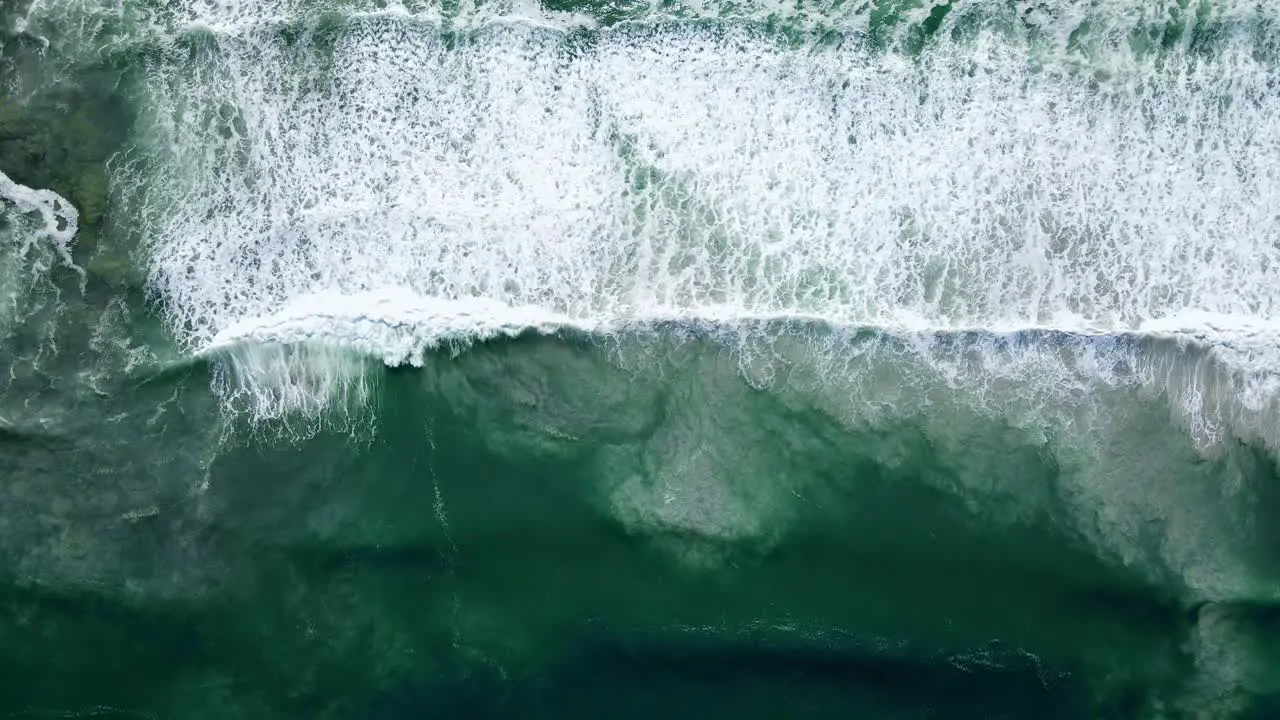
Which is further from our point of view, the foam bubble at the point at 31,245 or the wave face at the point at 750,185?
the foam bubble at the point at 31,245

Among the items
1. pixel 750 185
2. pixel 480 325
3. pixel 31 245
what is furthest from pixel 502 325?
pixel 31 245

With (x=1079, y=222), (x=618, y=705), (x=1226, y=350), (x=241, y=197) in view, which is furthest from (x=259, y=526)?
(x=1226, y=350)

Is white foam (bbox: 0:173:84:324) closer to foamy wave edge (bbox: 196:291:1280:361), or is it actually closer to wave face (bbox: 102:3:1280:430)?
wave face (bbox: 102:3:1280:430)

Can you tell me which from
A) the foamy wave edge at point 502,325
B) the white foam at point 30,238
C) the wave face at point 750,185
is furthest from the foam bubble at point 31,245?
the foamy wave edge at point 502,325

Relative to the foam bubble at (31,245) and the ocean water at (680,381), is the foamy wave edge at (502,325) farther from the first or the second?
the foam bubble at (31,245)

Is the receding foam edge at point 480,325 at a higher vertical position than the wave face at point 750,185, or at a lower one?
lower

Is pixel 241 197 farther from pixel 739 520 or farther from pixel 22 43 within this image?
pixel 739 520

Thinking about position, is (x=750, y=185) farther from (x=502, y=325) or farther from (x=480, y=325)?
(x=480, y=325)
